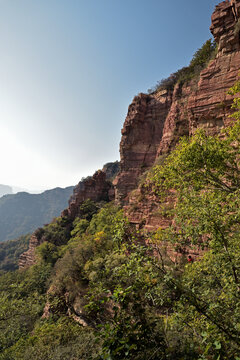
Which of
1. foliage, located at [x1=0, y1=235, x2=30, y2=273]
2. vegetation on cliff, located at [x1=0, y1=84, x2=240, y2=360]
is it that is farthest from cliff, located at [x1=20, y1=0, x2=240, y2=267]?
foliage, located at [x1=0, y1=235, x2=30, y2=273]

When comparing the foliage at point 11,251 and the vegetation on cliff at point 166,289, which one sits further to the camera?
the foliage at point 11,251

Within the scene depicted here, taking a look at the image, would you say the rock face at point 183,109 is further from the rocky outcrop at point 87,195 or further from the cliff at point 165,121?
the rocky outcrop at point 87,195

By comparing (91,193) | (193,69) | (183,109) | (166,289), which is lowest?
(166,289)

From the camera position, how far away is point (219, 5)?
15.6m

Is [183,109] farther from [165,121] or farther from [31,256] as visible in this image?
[31,256]

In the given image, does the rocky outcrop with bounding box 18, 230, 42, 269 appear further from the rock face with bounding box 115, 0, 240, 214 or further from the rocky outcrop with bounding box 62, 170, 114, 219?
the rock face with bounding box 115, 0, 240, 214

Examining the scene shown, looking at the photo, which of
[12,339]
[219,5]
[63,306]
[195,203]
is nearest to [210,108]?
[219,5]

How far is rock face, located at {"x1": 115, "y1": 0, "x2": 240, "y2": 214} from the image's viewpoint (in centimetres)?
1420

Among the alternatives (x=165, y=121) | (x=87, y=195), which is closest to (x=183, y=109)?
(x=165, y=121)

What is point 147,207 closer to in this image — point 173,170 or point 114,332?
point 173,170

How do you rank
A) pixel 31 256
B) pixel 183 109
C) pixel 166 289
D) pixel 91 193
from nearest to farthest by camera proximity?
pixel 166 289 → pixel 183 109 → pixel 31 256 → pixel 91 193

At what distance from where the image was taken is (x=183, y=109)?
24.8 m

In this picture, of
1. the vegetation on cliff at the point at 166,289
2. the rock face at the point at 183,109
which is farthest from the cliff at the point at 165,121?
the vegetation on cliff at the point at 166,289

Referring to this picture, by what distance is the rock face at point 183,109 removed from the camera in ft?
46.6
